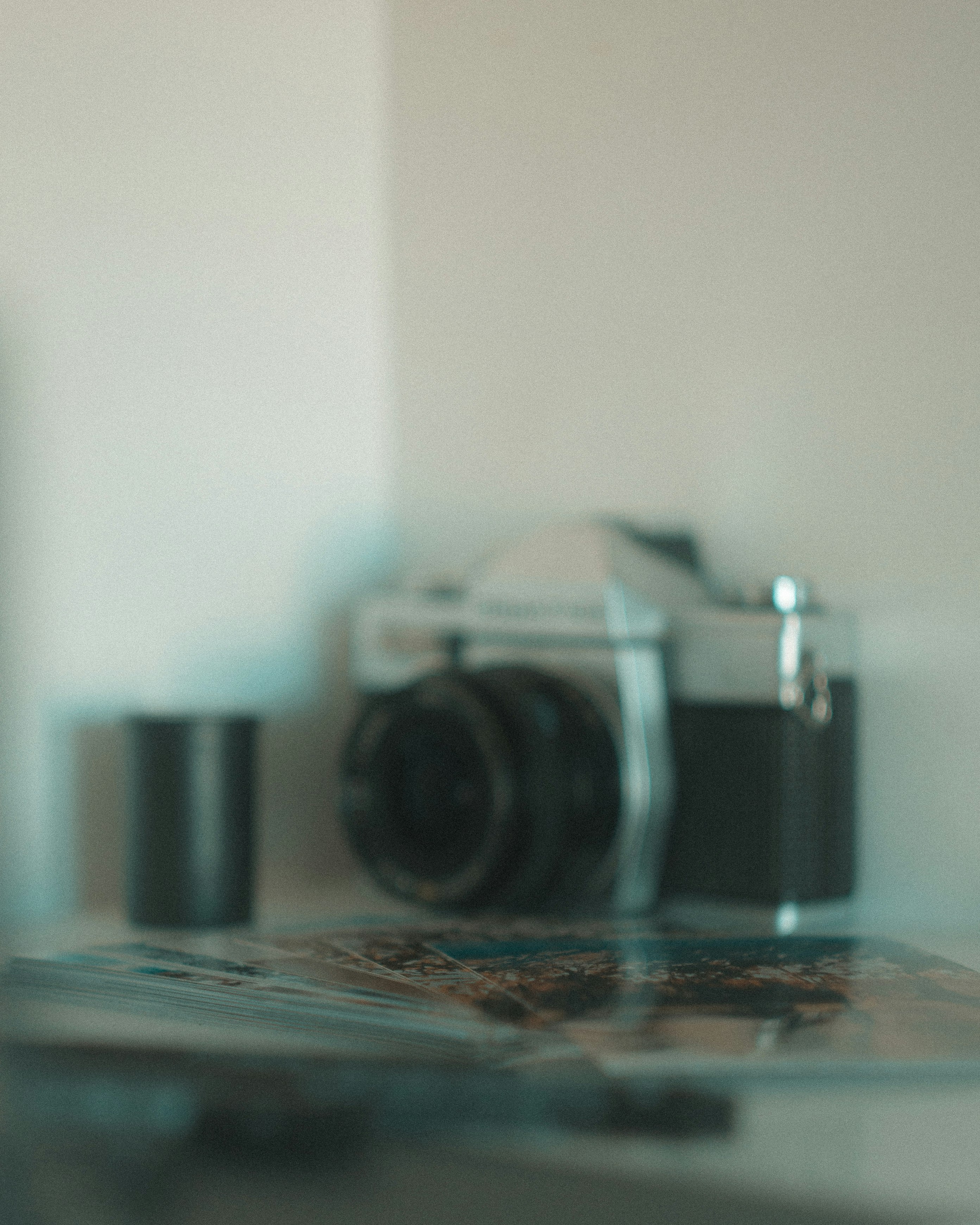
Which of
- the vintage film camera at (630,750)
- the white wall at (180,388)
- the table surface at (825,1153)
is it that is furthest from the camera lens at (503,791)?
the table surface at (825,1153)

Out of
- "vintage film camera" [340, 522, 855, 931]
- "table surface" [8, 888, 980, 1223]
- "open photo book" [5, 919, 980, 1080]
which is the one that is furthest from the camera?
"vintage film camera" [340, 522, 855, 931]

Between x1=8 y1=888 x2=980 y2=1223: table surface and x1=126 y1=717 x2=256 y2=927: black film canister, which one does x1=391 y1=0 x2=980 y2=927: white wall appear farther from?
x1=8 y1=888 x2=980 y2=1223: table surface

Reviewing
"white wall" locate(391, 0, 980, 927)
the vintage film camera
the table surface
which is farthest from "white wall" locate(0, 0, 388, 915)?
the table surface

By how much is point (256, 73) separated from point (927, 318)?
60 cm

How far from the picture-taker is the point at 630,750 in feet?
3.19

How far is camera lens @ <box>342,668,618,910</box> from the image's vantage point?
37.5 inches

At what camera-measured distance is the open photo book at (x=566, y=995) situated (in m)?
0.58

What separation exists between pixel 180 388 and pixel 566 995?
0.65 metres

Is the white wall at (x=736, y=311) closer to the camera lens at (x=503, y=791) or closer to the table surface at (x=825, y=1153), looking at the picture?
the camera lens at (x=503, y=791)

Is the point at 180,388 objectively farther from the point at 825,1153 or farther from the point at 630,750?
the point at 825,1153

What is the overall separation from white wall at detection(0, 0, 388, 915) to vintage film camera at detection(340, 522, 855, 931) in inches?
8.2

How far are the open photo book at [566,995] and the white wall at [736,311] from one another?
0.87ft

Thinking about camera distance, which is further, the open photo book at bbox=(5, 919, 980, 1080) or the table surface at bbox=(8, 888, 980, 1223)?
the open photo book at bbox=(5, 919, 980, 1080)

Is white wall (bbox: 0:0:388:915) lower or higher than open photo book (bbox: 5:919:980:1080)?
higher
